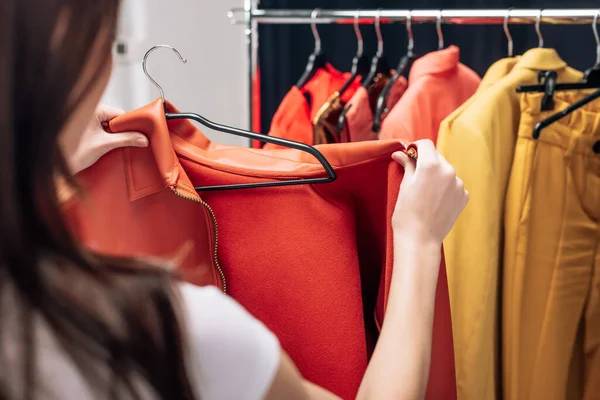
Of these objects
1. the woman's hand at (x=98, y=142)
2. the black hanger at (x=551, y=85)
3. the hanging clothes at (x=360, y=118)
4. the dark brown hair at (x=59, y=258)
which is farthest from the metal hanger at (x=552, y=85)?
the dark brown hair at (x=59, y=258)

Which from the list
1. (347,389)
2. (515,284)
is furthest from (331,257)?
(515,284)

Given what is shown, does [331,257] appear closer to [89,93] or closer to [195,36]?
[89,93]

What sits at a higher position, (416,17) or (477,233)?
(416,17)

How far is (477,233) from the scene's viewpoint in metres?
0.78

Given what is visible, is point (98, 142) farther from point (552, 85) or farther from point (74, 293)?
point (552, 85)

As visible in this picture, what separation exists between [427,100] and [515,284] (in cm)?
32

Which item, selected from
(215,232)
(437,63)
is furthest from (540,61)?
(215,232)

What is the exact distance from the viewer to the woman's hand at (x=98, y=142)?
0.64 m

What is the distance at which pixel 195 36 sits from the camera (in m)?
1.48

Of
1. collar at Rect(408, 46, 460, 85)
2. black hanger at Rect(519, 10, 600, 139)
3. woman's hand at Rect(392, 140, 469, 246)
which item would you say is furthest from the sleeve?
collar at Rect(408, 46, 460, 85)

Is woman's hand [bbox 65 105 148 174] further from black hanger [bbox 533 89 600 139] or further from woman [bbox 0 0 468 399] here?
black hanger [bbox 533 89 600 139]

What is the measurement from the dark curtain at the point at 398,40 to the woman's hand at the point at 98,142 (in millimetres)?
731

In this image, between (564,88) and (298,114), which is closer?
(564,88)

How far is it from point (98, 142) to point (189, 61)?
0.86 m
